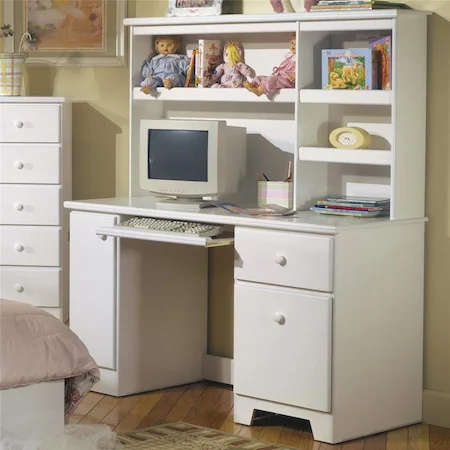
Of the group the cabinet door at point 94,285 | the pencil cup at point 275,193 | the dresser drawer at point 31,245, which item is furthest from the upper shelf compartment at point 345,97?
the dresser drawer at point 31,245

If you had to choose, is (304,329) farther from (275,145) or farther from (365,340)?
(275,145)

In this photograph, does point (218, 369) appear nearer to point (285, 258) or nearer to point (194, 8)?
point (285, 258)

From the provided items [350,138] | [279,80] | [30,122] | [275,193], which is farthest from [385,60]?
[30,122]

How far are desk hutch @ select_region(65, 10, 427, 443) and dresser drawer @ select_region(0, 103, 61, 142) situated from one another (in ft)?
1.52

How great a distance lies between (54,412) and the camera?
316 centimetres

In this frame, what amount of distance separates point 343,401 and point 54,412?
1.04 metres

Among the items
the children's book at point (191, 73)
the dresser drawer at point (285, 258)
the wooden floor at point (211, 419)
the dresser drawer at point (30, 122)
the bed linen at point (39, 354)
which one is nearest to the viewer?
the bed linen at point (39, 354)

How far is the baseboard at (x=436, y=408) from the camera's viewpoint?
146 inches

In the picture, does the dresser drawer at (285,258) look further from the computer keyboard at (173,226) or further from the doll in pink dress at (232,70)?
the doll in pink dress at (232,70)

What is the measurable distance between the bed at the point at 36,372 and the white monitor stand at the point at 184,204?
87cm

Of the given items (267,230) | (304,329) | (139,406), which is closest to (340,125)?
(267,230)

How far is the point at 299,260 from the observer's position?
11.4 ft

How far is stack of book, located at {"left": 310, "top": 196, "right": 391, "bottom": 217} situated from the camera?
Result: 364 cm

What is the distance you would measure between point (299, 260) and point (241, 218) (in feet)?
0.98
